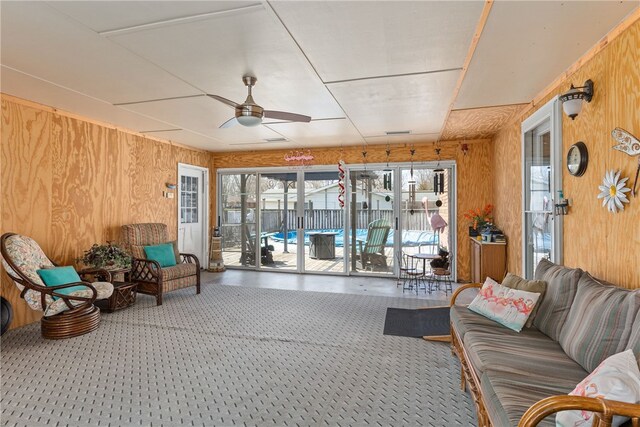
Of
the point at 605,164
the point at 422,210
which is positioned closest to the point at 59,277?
the point at 605,164

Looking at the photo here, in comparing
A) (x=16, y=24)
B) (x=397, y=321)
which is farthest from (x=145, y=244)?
(x=397, y=321)

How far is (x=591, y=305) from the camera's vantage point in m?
1.91

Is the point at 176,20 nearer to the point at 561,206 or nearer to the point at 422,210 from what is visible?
the point at 561,206

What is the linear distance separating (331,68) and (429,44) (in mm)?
825

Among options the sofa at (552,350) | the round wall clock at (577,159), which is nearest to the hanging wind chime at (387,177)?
the round wall clock at (577,159)

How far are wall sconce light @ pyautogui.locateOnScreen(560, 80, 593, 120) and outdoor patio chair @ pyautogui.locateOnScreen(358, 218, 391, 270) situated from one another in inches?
153

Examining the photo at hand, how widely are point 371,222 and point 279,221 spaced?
199cm

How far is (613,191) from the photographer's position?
7.27 feet

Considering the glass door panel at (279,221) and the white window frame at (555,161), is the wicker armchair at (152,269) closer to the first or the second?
the glass door panel at (279,221)

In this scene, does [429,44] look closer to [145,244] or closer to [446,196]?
[446,196]

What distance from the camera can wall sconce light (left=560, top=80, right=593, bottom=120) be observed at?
8.25ft

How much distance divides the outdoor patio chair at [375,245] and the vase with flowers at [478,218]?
1428 millimetres

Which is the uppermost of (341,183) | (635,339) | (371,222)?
(341,183)

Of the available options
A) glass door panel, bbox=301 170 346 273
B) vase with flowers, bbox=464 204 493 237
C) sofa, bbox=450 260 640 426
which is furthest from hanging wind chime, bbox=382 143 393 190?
sofa, bbox=450 260 640 426
